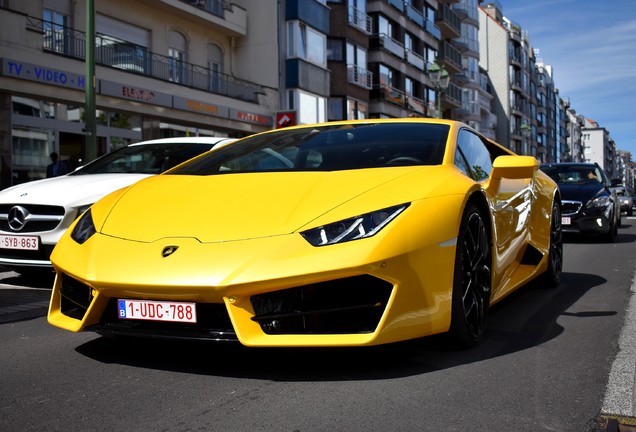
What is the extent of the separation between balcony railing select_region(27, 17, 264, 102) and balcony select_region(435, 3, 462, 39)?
2689 centimetres

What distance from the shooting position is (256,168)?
14.4ft

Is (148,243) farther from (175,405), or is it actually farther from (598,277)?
(598,277)

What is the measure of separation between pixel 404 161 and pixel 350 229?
101 cm

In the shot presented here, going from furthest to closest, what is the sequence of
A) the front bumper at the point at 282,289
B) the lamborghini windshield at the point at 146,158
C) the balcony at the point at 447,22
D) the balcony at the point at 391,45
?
1. the balcony at the point at 447,22
2. the balcony at the point at 391,45
3. the lamborghini windshield at the point at 146,158
4. the front bumper at the point at 282,289

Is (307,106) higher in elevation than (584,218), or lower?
higher

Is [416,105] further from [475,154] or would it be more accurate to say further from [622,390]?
[622,390]

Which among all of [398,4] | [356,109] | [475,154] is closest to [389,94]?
[356,109]

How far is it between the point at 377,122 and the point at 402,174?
3.72 feet

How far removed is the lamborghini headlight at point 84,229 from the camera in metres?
3.80

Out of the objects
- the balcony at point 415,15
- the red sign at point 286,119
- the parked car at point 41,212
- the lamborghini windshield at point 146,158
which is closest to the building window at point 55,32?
the red sign at point 286,119

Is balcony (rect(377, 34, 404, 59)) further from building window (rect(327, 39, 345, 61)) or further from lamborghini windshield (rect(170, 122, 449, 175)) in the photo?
lamborghini windshield (rect(170, 122, 449, 175))

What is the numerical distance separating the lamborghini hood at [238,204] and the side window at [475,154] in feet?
2.51

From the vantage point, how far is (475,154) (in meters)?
4.89

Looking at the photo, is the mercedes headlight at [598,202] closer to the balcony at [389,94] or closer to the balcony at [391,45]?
the balcony at [389,94]
